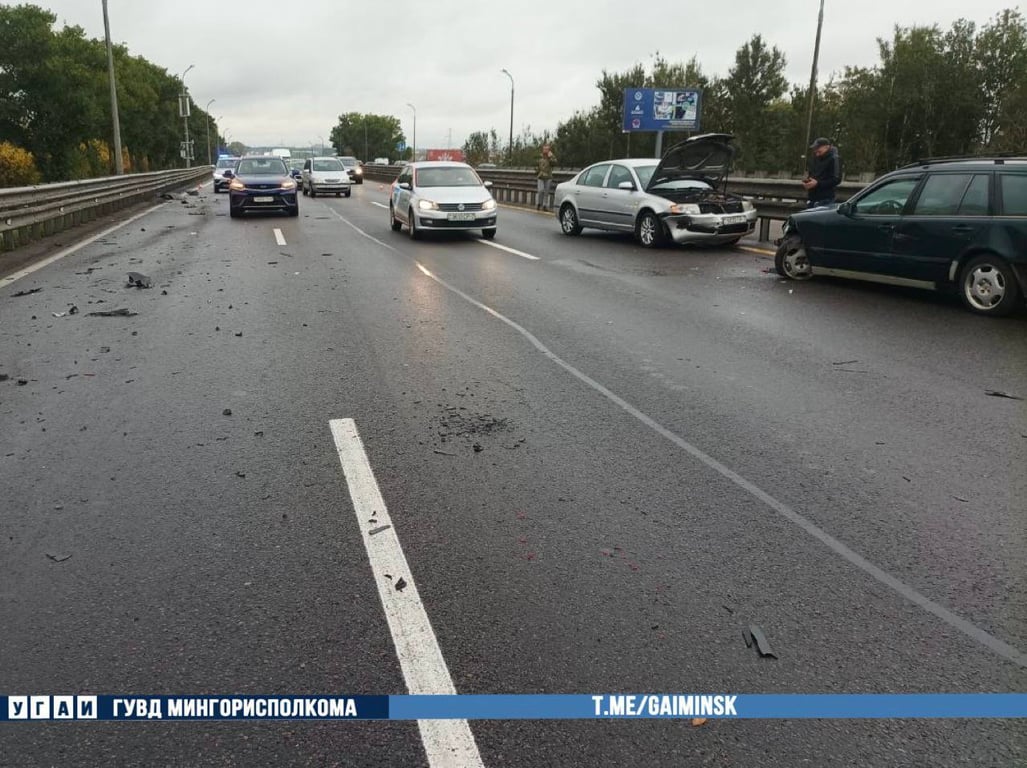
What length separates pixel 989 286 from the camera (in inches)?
342

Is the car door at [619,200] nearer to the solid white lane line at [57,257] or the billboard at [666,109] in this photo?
the solid white lane line at [57,257]

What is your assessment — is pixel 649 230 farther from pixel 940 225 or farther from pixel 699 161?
pixel 940 225

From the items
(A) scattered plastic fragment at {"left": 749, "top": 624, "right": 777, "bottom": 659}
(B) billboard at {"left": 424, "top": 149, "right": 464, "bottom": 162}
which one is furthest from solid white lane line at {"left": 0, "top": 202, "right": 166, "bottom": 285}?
(B) billboard at {"left": 424, "top": 149, "right": 464, "bottom": 162}

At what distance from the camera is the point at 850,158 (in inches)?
2643

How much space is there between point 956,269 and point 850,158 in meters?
65.0

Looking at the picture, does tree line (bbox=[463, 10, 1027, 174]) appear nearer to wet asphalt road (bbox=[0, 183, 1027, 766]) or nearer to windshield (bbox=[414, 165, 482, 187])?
windshield (bbox=[414, 165, 482, 187])

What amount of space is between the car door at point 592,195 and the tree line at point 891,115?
37.1 metres

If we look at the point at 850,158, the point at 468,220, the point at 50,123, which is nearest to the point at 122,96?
the point at 50,123

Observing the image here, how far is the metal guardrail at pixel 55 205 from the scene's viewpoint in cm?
1373

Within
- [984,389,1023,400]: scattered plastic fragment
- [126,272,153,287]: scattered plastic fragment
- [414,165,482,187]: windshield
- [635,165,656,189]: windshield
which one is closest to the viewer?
[984,389,1023,400]: scattered plastic fragment

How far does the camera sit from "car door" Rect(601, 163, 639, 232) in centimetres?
1568

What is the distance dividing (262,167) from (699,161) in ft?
48.4

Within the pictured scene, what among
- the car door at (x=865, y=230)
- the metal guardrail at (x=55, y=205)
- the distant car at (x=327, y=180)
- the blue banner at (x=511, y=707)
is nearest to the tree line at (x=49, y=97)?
the distant car at (x=327, y=180)

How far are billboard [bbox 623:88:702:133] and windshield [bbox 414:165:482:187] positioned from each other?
27.8 m
